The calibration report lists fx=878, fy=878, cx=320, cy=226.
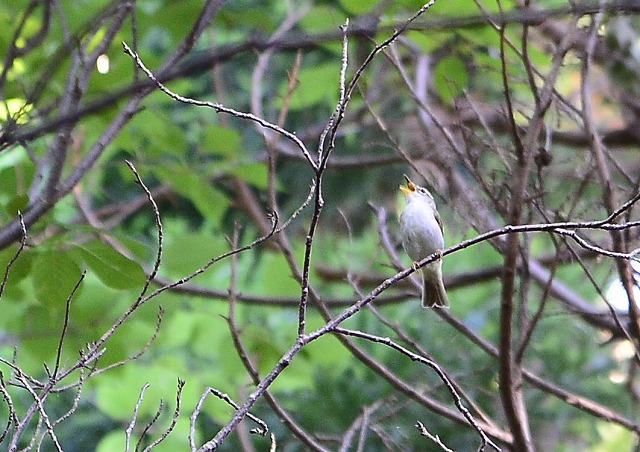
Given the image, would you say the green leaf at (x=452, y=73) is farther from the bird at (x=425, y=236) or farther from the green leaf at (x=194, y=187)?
the green leaf at (x=194, y=187)

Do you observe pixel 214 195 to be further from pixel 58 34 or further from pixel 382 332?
pixel 382 332

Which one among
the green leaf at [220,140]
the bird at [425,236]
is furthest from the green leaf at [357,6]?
the green leaf at [220,140]

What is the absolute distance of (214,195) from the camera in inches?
144

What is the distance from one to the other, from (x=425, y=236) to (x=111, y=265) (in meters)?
1.54

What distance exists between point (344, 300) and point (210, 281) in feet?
4.66

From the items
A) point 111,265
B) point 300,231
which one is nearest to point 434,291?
point 111,265

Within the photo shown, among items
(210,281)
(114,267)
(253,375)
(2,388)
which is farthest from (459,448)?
(2,388)

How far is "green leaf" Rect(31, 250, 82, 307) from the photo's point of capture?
7.95ft

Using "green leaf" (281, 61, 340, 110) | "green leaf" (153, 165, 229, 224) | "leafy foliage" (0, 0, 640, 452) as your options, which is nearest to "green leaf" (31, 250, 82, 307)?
"leafy foliage" (0, 0, 640, 452)

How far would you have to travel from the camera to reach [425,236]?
3564mm

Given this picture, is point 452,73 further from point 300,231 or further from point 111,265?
point 300,231

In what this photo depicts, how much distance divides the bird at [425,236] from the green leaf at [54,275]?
1.38 m

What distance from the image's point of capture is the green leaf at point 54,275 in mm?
2424

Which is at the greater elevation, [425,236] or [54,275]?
[425,236]
